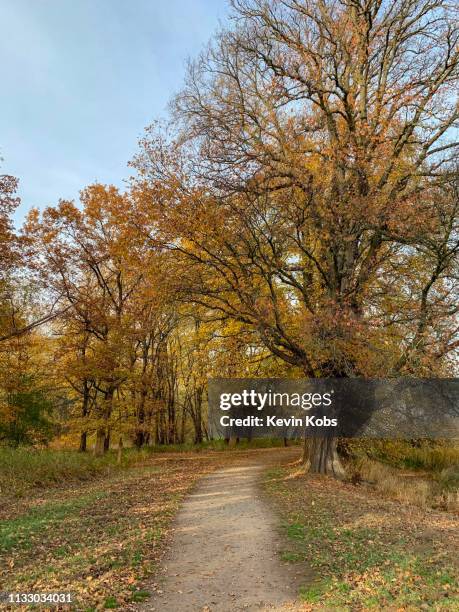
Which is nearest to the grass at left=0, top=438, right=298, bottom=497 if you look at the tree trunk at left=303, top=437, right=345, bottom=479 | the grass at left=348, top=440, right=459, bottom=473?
the tree trunk at left=303, top=437, right=345, bottom=479

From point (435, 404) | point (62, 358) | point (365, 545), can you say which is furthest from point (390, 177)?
point (62, 358)

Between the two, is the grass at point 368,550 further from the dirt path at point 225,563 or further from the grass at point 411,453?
the grass at point 411,453

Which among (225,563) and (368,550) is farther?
(368,550)

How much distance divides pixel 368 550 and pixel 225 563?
7.71ft

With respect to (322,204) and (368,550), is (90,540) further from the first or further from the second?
(322,204)

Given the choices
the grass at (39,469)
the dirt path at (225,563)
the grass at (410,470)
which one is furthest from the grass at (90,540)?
the grass at (410,470)

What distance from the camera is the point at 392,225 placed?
1324cm

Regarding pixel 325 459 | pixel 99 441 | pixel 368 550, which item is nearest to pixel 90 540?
pixel 368 550

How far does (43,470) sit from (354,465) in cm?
1067

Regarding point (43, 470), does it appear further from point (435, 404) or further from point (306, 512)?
point (435, 404)

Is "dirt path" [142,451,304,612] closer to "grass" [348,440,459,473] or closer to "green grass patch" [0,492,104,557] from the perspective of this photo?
"green grass patch" [0,492,104,557]

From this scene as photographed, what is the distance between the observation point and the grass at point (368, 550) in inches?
236

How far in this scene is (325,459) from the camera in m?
16.4

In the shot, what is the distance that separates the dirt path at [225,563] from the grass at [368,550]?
0.36 metres
